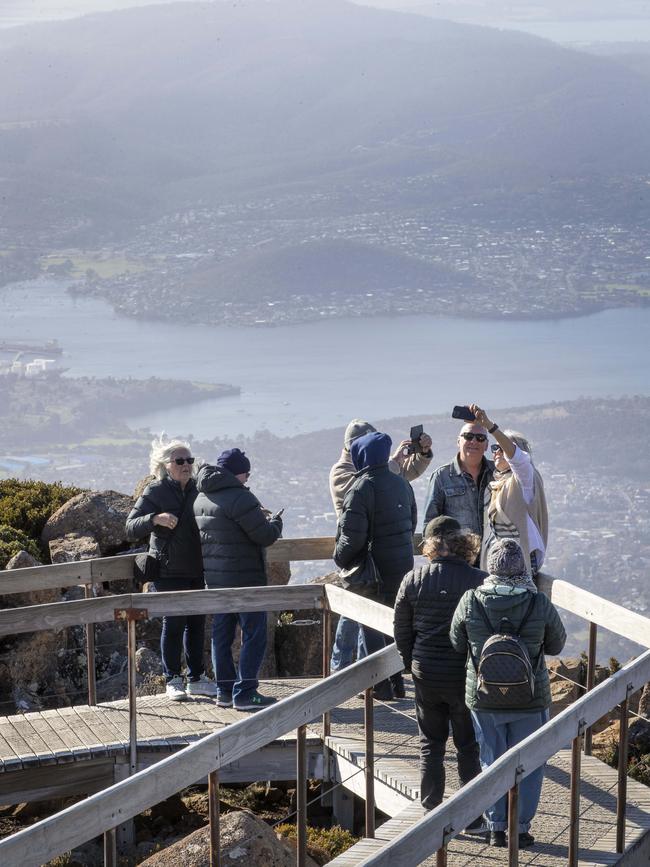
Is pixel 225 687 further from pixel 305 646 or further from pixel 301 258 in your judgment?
pixel 301 258

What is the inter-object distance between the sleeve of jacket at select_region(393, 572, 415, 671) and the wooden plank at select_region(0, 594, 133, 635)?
5.15ft

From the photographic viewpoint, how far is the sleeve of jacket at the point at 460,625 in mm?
5363

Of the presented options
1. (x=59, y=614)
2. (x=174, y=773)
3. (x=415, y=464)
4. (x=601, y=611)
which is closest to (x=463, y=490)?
(x=415, y=464)

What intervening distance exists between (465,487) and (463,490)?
0.9 inches

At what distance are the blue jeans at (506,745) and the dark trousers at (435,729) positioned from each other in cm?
17

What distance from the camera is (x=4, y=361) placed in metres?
167

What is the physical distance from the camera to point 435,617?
5676mm

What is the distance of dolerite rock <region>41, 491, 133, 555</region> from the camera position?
10.4 m

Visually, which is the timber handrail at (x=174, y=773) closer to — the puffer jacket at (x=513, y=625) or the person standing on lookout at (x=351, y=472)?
the puffer jacket at (x=513, y=625)

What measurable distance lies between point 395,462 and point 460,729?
2660mm

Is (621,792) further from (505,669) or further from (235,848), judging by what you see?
(235,848)

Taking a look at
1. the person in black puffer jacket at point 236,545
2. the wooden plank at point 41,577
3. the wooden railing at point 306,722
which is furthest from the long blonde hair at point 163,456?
the wooden plank at point 41,577

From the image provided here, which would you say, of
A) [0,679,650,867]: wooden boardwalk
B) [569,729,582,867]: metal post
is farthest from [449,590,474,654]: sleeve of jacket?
[0,679,650,867]: wooden boardwalk

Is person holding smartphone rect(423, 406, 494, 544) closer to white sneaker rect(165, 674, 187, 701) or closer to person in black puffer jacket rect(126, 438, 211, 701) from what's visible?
person in black puffer jacket rect(126, 438, 211, 701)
